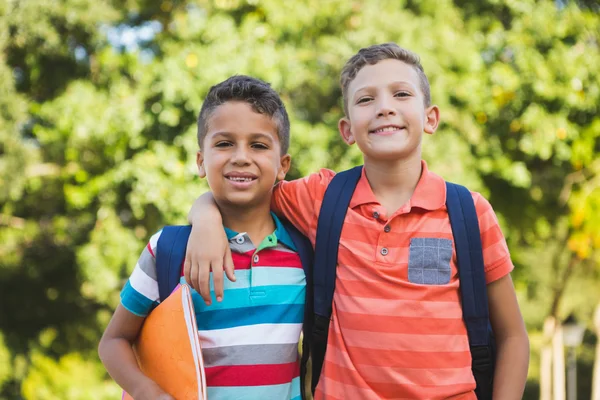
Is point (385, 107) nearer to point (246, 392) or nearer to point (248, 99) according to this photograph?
point (248, 99)

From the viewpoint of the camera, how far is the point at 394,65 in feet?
6.60

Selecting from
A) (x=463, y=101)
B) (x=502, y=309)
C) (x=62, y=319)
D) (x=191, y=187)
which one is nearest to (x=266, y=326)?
(x=502, y=309)

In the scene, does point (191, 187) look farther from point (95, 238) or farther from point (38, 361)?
point (38, 361)

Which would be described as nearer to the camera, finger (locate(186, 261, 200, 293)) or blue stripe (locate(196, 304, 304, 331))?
finger (locate(186, 261, 200, 293))

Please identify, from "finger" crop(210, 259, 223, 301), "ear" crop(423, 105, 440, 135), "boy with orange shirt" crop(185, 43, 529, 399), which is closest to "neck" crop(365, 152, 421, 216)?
"boy with orange shirt" crop(185, 43, 529, 399)

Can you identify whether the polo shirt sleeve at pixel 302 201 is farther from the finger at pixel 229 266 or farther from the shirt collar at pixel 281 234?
the finger at pixel 229 266

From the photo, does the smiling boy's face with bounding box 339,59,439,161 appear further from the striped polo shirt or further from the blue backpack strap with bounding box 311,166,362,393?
the striped polo shirt

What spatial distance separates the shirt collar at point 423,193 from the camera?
1924 mm

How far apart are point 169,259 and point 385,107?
796 mm

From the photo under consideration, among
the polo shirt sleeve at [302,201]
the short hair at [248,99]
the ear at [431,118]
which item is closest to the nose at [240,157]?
the short hair at [248,99]

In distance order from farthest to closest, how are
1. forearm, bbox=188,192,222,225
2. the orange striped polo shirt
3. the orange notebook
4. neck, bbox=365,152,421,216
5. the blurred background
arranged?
1. the blurred background
2. neck, bbox=365,152,421,216
3. forearm, bbox=188,192,222,225
4. the orange striped polo shirt
5. the orange notebook

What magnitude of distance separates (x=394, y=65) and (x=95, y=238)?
5613 millimetres

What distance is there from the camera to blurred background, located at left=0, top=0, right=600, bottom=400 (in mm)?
6125

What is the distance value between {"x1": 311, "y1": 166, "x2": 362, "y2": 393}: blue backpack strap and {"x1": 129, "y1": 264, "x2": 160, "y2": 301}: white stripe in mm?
477
